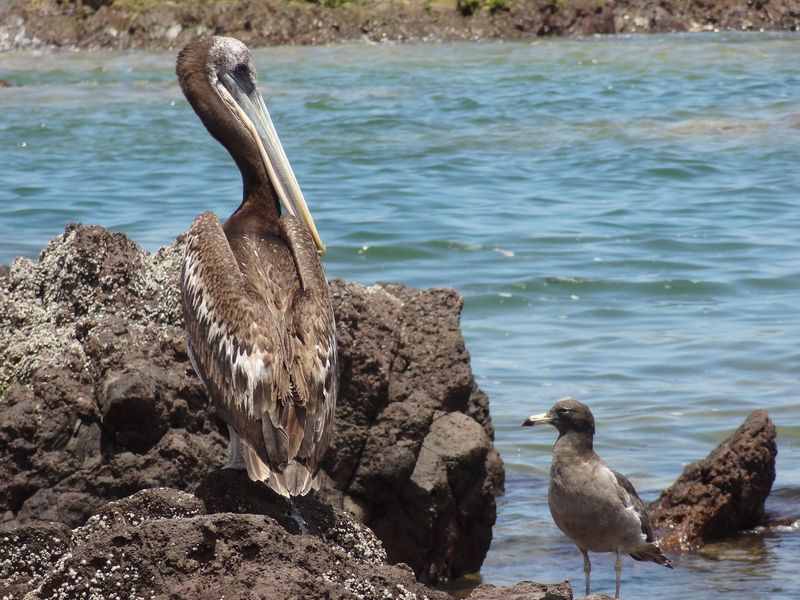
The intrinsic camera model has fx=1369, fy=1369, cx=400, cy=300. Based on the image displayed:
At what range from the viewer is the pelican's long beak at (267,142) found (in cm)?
655


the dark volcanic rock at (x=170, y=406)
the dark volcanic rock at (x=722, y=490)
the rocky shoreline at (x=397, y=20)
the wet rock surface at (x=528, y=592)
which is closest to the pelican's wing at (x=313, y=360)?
the dark volcanic rock at (x=170, y=406)

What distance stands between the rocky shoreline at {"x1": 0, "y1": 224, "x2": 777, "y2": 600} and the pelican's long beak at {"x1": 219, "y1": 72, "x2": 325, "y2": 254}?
0.51m

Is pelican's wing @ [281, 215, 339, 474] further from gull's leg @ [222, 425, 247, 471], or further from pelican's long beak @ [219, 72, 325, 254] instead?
pelican's long beak @ [219, 72, 325, 254]

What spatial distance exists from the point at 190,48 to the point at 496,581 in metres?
3.15

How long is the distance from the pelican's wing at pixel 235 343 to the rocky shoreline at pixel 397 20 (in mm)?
28245

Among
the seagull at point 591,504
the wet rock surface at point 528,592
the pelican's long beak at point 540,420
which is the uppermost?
the wet rock surface at point 528,592

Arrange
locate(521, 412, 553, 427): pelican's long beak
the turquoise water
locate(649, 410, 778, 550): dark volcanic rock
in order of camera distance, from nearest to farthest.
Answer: locate(521, 412, 553, 427): pelican's long beak < locate(649, 410, 778, 550): dark volcanic rock < the turquoise water

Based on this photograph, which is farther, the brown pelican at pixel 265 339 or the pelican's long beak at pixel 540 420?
the pelican's long beak at pixel 540 420

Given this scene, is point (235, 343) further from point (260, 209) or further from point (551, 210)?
point (551, 210)

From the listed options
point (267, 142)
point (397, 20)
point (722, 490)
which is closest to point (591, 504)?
point (722, 490)

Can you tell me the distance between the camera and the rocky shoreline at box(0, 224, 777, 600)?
4.56 m

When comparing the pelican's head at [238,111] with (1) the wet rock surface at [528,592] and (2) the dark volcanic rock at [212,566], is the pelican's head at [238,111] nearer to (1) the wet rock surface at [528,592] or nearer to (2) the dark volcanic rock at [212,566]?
(1) the wet rock surface at [528,592]

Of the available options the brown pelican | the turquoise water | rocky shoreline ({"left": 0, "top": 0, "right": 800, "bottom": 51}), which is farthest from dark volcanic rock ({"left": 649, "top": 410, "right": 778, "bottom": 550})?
rocky shoreline ({"left": 0, "top": 0, "right": 800, "bottom": 51})

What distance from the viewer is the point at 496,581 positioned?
6809 millimetres
